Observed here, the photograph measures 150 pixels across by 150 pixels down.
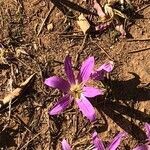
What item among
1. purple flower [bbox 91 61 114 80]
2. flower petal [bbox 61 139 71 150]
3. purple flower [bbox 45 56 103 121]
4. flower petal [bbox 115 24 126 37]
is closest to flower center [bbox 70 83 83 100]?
purple flower [bbox 45 56 103 121]

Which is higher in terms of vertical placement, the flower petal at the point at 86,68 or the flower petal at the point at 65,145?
the flower petal at the point at 86,68

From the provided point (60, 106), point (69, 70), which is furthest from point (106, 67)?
point (60, 106)

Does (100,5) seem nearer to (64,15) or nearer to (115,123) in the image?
(64,15)

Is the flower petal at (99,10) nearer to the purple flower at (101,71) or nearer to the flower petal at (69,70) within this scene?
the purple flower at (101,71)

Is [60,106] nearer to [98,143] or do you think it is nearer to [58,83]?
[58,83]

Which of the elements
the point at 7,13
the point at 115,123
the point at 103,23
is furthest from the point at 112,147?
the point at 7,13

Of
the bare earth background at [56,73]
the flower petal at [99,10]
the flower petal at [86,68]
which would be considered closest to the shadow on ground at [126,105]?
the bare earth background at [56,73]

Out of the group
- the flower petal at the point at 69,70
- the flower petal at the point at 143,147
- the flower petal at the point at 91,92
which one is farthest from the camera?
the flower petal at the point at 143,147

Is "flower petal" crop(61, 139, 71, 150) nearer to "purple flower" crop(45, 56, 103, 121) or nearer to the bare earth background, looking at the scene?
the bare earth background
